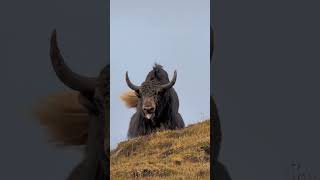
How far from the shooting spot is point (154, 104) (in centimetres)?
595

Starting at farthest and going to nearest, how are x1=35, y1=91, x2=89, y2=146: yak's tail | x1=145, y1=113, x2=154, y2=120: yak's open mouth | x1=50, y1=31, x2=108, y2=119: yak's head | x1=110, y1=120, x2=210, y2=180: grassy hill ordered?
x1=35, y1=91, x2=89, y2=146: yak's tail, x1=50, y1=31, x2=108, y2=119: yak's head, x1=145, y1=113, x2=154, y2=120: yak's open mouth, x1=110, y1=120, x2=210, y2=180: grassy hill

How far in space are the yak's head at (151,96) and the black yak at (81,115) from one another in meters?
0.33

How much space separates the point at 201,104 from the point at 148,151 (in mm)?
441

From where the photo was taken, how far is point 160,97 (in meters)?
5.97

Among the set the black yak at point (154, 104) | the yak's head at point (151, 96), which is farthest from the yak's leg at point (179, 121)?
the yak's head at point (151, 96)

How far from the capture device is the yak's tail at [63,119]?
6984 millimetres

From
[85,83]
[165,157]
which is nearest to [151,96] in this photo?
[165,157]

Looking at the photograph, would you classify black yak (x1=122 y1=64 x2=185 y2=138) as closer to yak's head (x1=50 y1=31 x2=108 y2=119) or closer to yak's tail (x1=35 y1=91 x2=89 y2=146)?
yak's head (x1=50 y1=31 x2=108 y2=119)

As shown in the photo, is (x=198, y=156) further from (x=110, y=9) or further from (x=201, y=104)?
(x=110, y=9)

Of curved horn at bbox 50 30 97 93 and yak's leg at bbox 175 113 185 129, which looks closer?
yak's leg at bbox 175 113 185 129

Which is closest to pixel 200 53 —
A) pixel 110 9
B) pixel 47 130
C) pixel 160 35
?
pixel 160 35

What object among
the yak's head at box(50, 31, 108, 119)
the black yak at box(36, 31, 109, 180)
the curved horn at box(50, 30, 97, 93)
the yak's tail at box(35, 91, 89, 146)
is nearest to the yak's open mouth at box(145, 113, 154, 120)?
the black yak at box(36, 31, 109, 180)

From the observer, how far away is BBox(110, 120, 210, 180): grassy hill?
5738 mm

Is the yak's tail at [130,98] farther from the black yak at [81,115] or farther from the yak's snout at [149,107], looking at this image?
the black yak at [81,115]
